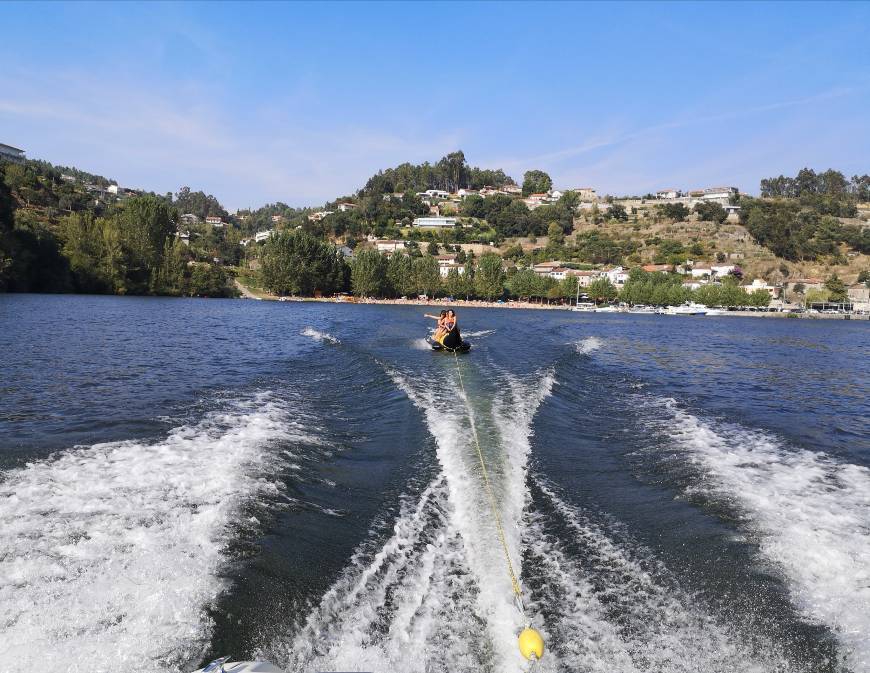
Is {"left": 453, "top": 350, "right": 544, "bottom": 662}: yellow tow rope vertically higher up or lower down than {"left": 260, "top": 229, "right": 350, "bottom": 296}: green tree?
lower down

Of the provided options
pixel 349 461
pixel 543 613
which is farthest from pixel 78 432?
pixel 543 613

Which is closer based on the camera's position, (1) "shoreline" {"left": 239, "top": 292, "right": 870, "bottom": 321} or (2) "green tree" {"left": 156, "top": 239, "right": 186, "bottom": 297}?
(2) "green tree" {"left": 156, "top": 239, "right": 186, "bottom": 297}

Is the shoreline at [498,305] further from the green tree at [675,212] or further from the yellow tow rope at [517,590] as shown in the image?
the yellow tow rope at [517,590]

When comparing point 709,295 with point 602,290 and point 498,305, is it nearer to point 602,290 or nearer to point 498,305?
point 602,290

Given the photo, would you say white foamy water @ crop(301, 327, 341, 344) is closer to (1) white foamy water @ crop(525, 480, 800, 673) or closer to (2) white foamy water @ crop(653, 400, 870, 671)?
(2) white foamy water @ crop(653, 400, 870, 671)

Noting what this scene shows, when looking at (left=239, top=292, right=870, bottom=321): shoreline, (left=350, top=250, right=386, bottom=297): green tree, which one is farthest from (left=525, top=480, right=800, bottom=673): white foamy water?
(left=350, top=250, right=386, bottom=297): green tree

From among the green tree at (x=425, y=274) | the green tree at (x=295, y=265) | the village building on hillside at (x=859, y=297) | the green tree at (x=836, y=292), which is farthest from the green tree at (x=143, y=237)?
the village building on hillside at (x=859, y=297)

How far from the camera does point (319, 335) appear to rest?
30953 mm

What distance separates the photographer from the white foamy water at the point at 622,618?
4617 mm

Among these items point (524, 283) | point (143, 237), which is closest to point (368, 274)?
point (524, 283)

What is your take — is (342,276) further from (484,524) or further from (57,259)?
(484,524)

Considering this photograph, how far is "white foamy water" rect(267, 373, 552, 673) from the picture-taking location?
4496 millimetres

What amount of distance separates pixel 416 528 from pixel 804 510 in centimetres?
620

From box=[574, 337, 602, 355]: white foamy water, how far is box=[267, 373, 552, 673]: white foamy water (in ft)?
69.5
